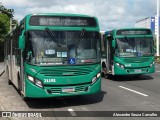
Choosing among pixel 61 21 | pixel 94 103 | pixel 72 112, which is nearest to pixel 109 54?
pixel 94 103

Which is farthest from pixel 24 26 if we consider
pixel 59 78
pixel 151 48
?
pixel 151 48

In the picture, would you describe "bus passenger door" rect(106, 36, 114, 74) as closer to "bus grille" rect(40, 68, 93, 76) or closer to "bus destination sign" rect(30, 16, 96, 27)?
"bus destination sign" rect(30, 16, 96, 27)

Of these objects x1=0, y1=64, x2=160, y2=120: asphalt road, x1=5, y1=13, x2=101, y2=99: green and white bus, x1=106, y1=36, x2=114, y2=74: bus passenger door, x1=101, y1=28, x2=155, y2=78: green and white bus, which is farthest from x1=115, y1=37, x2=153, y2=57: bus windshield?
x1=5, y1=13, x2=101, y2=99: green and white bus

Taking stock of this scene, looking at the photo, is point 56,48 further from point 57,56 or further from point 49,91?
point 49,91

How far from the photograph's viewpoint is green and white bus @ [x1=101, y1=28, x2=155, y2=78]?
17.8 metres

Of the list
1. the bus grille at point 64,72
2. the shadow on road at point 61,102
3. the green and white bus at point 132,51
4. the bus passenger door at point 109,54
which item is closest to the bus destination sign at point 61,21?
the bus grille at point 64,72

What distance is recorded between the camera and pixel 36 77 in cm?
991

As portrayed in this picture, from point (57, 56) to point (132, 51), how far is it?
843 centimetres

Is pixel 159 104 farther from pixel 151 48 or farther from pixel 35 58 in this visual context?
pixel 151 48

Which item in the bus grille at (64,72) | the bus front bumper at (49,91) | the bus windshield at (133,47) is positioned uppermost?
the bus windshield at (133,47)

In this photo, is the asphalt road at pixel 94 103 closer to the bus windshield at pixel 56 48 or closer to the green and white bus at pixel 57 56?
the green and white bus at pixel 57 56

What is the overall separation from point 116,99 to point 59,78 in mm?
2523

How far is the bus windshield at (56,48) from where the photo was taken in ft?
33.0

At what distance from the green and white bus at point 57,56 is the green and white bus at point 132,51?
7303mm
